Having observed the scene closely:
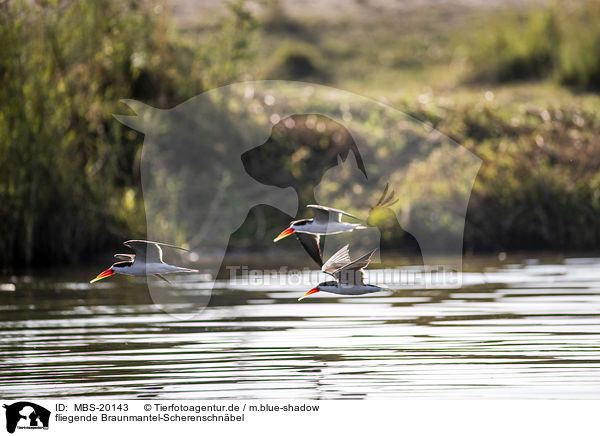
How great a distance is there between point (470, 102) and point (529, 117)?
1.06 meters

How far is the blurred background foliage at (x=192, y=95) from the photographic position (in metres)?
16.2

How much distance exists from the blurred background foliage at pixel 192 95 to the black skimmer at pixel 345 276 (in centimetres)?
662

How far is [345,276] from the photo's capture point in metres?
10.3

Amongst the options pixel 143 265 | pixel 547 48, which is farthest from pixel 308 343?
pixel 547 48

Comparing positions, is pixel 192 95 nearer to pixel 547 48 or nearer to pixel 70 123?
pixel 70 123

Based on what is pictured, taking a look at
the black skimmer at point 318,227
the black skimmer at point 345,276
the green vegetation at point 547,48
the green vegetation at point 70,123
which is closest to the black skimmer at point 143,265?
the black skimmer at point 318,227

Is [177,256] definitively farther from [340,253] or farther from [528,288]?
[340,253]

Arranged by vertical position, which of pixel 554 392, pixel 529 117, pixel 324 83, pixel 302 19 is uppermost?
pixel 302 19

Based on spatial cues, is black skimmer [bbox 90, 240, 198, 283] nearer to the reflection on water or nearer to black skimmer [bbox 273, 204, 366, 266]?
the reflection on water

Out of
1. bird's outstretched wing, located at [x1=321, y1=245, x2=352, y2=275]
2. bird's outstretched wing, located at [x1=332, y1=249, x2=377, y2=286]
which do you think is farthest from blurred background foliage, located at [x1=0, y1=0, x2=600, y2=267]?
bird's outstretched wing, located at [x1=332, y1=249, x2=377, y2=286]

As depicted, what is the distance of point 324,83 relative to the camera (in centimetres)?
2931

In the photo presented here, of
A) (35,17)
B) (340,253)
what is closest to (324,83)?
(35,17)

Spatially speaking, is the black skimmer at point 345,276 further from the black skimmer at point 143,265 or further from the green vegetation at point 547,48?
the green vegetation at point 547,48

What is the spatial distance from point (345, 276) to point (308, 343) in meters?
0.71
